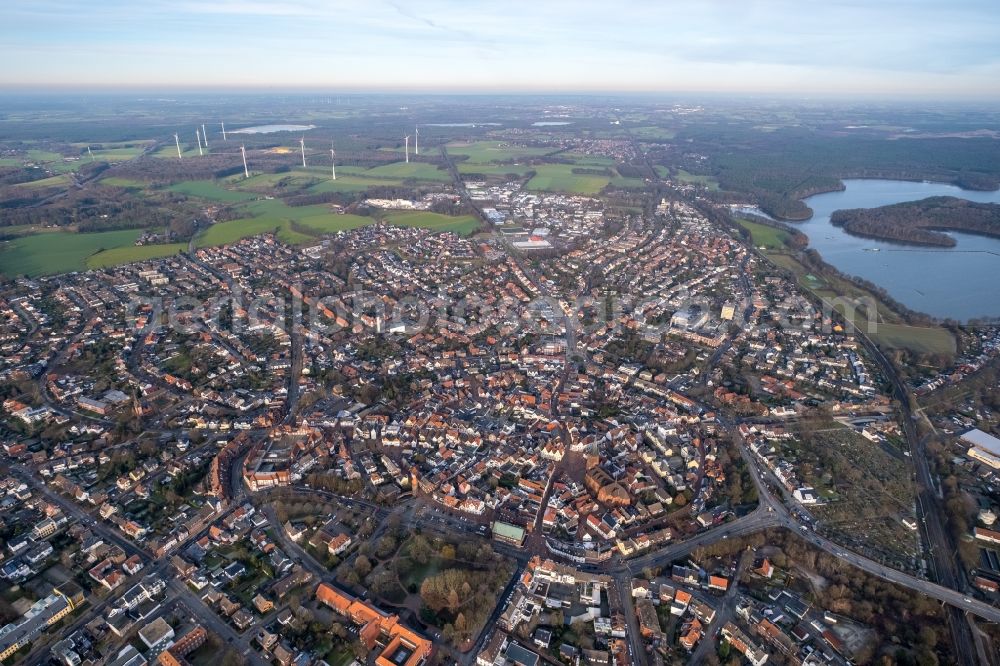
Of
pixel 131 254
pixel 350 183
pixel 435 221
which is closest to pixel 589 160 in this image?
pixel 350 183

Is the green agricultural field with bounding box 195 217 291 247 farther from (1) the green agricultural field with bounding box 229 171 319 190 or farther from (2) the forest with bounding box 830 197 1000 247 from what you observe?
(2) the forest with bounding box 830 197 1000 247

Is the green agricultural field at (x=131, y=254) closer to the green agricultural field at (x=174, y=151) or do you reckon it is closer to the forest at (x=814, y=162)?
the green agricultural field at (x=174, y=151)

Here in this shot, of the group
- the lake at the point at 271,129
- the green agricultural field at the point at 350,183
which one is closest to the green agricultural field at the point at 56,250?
the green agricultural field at the point at 350,183

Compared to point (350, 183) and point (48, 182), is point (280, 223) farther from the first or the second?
point (48, 182)

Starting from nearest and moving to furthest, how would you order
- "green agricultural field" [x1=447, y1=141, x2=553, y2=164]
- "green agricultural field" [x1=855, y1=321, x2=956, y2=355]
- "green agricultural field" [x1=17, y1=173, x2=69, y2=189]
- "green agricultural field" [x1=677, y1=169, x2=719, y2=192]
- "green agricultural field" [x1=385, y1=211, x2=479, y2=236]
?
1. "green agricultural field" [x1=855, y1=321, x2=956, y2=355]
2. "green agricultural field" [x1=385, y1=211, x2=479, y2=236]
3. "green agricultural field" [x1=17, y1=173, x2=69, y2=189]
4. "green agricultural field" [x1=677, y1=169, x2=719, y2=192]
5. "green agricultural field" [x1=447, y1=141, x2=553, y2=164]

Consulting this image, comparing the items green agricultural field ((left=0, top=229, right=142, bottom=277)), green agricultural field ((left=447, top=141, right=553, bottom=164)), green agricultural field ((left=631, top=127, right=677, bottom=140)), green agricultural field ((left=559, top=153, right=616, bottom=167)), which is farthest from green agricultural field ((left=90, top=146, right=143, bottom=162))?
green agricultural field ((left=631, top=127, right=677, bottom=140))

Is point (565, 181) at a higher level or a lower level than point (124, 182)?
higher
